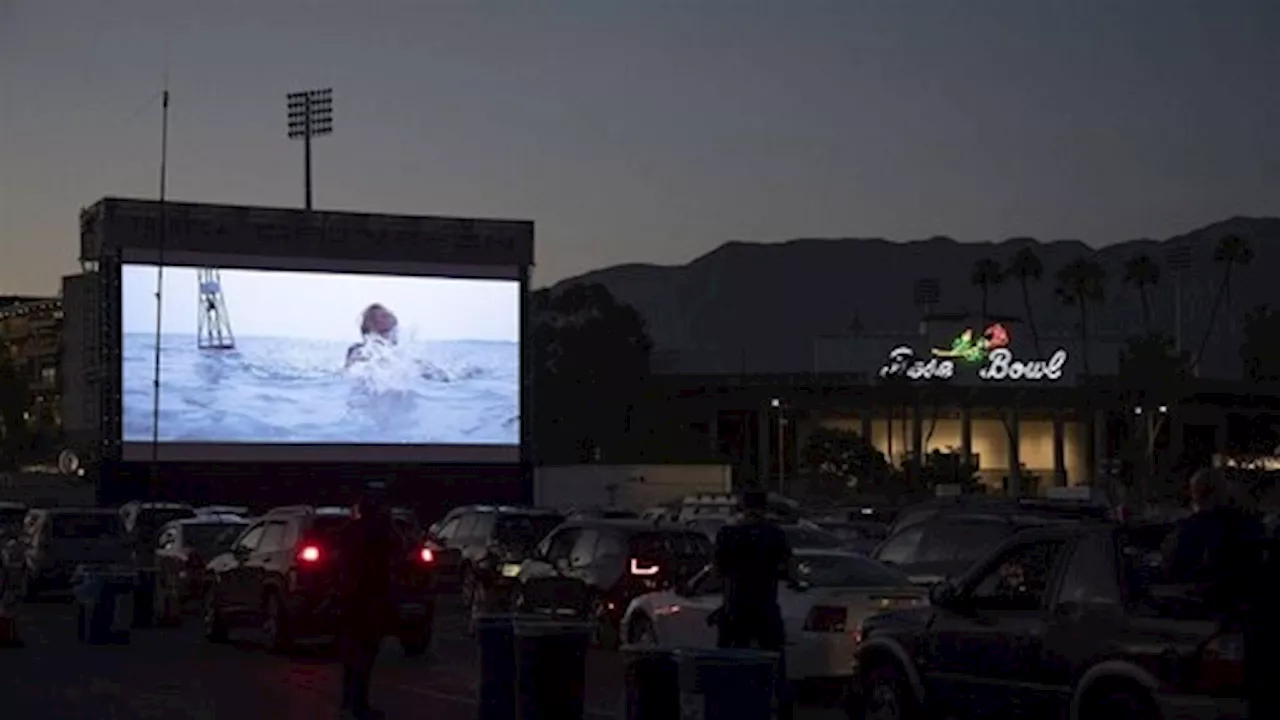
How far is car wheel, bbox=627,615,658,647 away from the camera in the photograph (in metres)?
19.8

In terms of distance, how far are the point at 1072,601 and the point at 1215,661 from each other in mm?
1353

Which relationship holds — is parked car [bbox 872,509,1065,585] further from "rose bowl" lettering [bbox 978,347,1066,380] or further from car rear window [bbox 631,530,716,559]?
"rose bowl" lettering [bbox 978,347,1066,380]

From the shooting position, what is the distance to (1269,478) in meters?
69.1

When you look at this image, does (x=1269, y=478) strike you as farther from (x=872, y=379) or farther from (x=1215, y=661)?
(x=1215, y=661)

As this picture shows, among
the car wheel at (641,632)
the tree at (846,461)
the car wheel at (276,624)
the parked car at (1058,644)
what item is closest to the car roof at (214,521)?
the car wheel at (276,624)

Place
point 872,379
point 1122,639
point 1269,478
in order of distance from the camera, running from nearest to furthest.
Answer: point 1122,639 → point 1269,478 → point 872,379

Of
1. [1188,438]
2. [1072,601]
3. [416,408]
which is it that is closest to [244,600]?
[1072,601]

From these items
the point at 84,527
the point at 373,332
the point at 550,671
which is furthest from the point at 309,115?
the point at 550,671

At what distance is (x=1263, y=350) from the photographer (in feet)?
343

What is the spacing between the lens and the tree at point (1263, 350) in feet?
339

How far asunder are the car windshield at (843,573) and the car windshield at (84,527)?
1773 centimetres

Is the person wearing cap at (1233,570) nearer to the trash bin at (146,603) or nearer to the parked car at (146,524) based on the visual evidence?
the trash bin at (146,603)

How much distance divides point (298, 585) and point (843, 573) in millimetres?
7610

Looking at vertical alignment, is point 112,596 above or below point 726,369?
below
